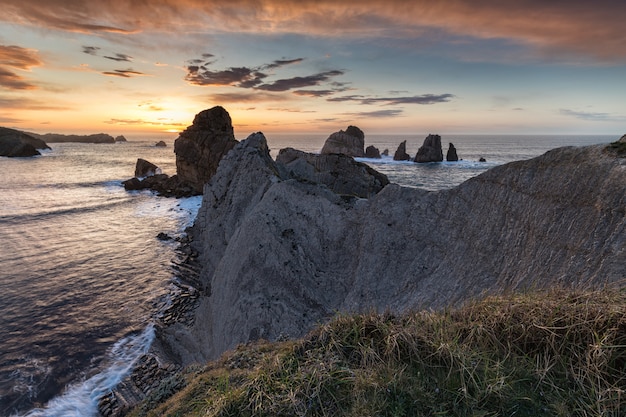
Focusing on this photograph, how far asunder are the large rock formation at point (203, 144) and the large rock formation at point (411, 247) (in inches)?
1953

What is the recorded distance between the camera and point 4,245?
37469 mm

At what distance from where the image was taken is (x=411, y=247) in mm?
16609

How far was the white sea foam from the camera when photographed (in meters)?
15.5

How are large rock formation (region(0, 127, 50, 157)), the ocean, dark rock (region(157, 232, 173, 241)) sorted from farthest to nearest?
large rock formation (region(0, 127, 50, 157)) → dark rock (region(157, 232, 173, 241)) → the ocean

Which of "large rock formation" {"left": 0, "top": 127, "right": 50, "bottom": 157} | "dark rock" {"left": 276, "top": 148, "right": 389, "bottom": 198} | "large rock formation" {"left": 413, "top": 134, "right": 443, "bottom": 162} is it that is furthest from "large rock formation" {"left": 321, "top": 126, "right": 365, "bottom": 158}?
"large rock formation" {"left": 0, "top": 127, "right": 50, "bottom": 157}

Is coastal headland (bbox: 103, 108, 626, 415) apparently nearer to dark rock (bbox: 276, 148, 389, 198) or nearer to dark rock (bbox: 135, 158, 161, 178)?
dark rock (bbox: 276, 148, 389, 198)

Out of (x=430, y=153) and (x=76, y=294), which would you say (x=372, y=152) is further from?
(x=76, y=294)

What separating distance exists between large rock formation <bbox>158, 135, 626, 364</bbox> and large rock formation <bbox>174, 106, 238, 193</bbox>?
49598 millimetres

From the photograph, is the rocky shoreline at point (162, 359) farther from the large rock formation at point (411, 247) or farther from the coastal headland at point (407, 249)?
the large rock formation at point (411, 247)

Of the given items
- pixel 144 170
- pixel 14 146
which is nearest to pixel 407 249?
pixel 144 170

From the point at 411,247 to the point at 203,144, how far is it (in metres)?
59.7

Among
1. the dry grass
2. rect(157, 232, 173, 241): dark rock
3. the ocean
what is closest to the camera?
the dry grass

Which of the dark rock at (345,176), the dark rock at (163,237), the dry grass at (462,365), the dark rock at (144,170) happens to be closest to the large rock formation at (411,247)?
the dry grass at (462,365)

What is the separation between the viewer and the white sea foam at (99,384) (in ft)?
50.9
